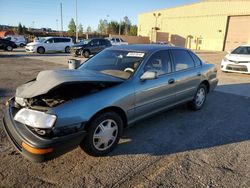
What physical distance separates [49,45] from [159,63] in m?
21.0

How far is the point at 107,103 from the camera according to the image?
306 centimetres

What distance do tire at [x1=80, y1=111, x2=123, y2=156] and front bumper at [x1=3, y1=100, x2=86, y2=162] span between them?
0.68 ft

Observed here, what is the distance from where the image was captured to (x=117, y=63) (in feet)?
13.5

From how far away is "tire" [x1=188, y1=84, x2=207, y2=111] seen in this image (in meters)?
5.22

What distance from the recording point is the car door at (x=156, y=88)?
3.65m

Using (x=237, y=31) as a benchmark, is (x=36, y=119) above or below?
below

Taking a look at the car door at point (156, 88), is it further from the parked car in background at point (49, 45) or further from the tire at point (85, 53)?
the parked car in background at point (49, 45)

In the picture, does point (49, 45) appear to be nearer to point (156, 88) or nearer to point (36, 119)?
point (156, 88)

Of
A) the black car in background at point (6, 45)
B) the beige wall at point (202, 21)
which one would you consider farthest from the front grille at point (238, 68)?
the beige wall at point (202, 21)

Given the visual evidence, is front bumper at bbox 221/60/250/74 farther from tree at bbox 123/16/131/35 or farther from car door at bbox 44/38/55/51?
tree at bbox 123/16/131/35

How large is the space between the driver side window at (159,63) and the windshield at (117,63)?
7.0 inches

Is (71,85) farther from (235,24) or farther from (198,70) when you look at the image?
(235,24)

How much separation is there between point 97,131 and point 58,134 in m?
0.62

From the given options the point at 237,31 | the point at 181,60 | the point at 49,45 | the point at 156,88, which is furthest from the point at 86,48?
the point at 237,31
